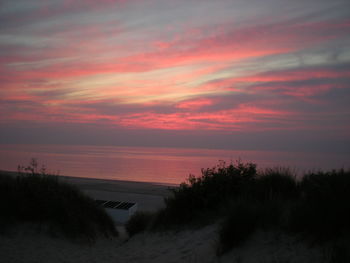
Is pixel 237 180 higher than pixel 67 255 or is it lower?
higher

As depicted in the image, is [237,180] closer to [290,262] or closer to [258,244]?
[258,244]

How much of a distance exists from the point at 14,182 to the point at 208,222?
22.7 feet

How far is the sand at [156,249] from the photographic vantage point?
7215 millimetres

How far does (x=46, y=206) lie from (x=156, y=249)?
4.02 m

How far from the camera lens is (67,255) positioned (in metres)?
9.83

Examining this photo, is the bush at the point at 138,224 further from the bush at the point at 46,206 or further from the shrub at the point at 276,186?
the shrub at the point at 276,186

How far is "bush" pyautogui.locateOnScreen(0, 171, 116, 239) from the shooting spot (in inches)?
432

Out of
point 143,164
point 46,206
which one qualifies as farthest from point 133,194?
point 143,164

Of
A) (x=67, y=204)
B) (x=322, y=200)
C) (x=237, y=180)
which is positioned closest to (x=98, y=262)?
(x=67, y=204)

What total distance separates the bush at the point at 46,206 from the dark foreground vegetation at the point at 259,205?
2.29 m

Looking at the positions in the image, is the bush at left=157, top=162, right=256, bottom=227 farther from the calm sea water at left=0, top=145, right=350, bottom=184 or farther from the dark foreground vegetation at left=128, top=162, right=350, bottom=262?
the calm sea water at left=0, top=145, right=350, bottom=184

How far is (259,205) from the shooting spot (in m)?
8.61

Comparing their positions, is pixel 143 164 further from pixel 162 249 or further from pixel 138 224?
pixel 162 249

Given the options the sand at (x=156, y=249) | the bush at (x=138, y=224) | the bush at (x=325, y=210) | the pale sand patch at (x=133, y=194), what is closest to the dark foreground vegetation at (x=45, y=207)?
the sand at (x=156, y=249)
